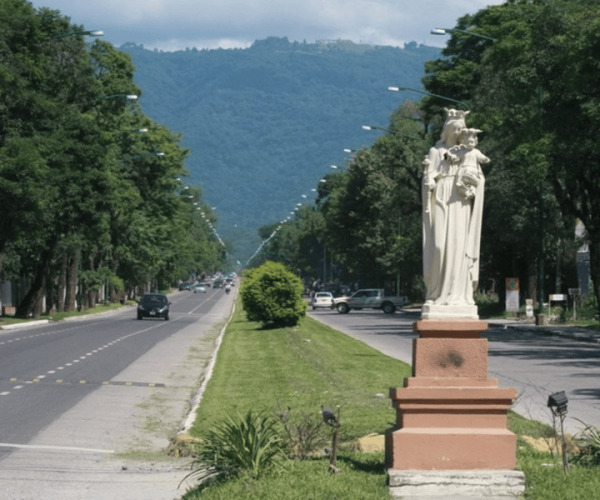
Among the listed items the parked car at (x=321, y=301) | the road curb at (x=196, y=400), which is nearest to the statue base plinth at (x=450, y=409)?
the road curb at (x=196, y=400)

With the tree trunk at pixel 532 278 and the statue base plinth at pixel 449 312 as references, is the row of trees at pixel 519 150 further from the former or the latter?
the statue base plinth at pixel 449 312

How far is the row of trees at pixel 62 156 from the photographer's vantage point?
1970 inches

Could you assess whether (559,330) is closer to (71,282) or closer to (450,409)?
(450,409)

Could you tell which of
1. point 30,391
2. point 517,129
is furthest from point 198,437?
point 517,129

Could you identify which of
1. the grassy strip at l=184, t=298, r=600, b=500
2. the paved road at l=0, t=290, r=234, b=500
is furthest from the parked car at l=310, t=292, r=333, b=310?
the paved road at l=0, t=290, r=234, b=500

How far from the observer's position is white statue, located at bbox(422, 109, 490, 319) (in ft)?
35.7

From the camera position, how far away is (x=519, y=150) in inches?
1533

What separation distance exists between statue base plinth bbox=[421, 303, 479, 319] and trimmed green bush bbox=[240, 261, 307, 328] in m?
34.5

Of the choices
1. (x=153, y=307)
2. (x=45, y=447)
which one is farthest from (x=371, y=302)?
(x=45, y=447)

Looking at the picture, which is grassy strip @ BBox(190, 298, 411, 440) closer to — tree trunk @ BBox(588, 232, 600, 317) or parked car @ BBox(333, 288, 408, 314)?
tree trunk @ BBox(588, 232, 600, 317)

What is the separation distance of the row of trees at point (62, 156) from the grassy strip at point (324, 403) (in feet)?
54.8

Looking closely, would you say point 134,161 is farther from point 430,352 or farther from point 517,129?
point 430,352

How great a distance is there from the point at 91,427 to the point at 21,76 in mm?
38118

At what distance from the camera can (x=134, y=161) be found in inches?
3388
